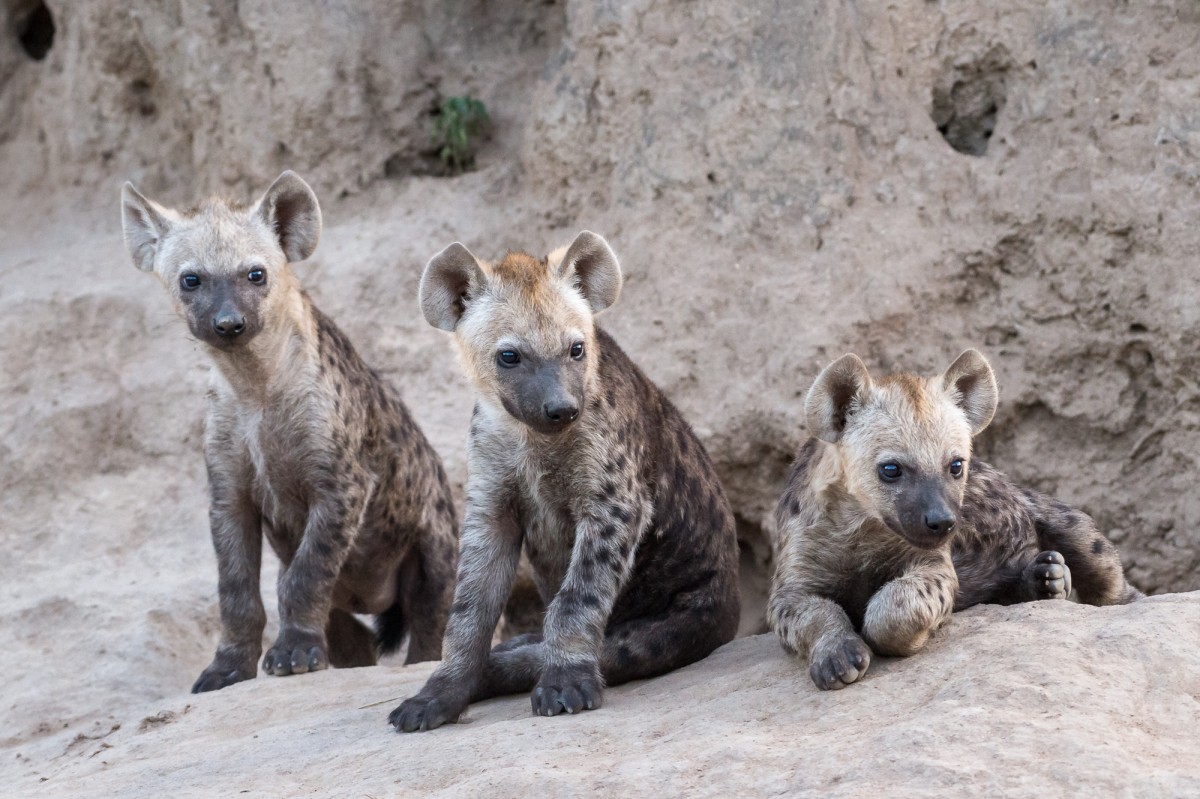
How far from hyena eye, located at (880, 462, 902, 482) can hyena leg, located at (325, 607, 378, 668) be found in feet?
10.3

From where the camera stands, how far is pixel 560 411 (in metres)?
4.58

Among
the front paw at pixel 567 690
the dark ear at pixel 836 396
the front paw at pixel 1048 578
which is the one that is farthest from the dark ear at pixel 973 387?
the front paw at pixel 567 690

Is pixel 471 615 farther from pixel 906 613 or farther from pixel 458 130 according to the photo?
pixel 458 130

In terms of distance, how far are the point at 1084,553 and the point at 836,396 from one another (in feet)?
3.81

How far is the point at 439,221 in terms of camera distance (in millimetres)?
7941

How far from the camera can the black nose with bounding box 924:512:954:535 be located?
425cm

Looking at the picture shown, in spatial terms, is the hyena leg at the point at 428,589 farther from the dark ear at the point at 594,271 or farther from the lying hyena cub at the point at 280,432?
the dark ear at the point at 594,271

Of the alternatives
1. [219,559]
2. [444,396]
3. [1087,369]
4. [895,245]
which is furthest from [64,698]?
[1087,369]

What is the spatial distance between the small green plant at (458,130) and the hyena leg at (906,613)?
14.5 feet

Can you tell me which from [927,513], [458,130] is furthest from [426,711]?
[458,130]

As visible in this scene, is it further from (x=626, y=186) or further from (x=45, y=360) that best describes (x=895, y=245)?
(x=45, y=360)

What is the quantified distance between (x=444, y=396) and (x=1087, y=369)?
3.16m

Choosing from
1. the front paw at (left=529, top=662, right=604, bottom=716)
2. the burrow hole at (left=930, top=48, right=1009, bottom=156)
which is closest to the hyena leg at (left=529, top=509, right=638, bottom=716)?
the front paw at (left=529, top=662, right=604, bottom=716)

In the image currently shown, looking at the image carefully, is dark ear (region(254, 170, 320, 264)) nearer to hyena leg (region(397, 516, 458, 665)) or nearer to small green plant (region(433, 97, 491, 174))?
hyena leg (region(397, 516, 458, 665))
